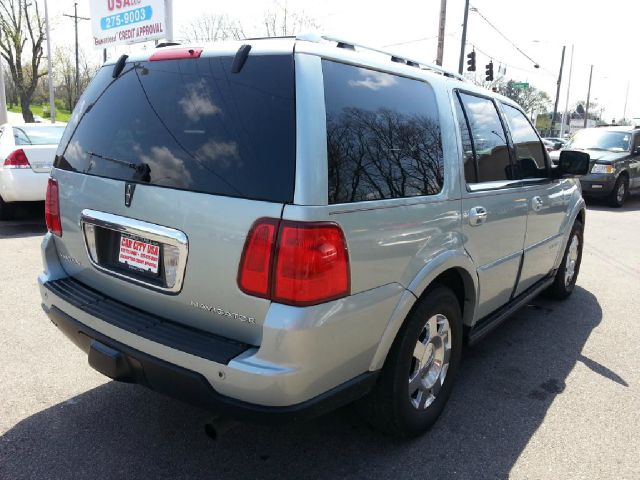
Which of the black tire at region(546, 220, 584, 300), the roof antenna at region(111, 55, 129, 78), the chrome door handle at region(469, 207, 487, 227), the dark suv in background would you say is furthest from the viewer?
the dark suv in background

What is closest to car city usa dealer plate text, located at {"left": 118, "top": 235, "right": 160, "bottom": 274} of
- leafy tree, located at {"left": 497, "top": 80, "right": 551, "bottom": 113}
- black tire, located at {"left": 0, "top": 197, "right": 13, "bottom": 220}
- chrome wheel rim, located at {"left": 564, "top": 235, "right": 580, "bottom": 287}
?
chrome wheel rim, located at {"left": 564, "top": 235, "right": 580, "bottom": 287}

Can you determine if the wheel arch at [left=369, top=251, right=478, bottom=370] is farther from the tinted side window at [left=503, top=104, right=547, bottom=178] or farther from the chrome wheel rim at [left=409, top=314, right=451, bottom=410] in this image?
the tinted side window at [left=503, top=104, right=547, bottom=178]

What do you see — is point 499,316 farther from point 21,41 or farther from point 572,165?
point 21,41

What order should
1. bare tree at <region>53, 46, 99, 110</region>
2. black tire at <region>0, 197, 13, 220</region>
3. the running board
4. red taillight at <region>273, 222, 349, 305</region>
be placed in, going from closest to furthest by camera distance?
red taillight at <region>273, 222, 349, 305</region> → the running board → black tire at <region>0, 197, 13, 220</region> → bare tree at <region>53, 46, 99, 110</region>

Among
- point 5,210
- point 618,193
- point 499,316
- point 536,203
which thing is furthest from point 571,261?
point 618,193

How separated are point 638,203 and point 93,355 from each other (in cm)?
1515

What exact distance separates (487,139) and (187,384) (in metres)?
2.33

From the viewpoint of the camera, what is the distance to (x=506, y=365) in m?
3.70

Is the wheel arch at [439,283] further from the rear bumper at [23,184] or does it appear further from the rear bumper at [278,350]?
the rear bumper at [23,184]

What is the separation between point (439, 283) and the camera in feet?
9.04

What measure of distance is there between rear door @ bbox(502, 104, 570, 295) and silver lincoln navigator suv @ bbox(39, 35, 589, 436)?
909 millimetres

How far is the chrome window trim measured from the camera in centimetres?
213

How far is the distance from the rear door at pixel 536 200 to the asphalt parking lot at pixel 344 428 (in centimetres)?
65

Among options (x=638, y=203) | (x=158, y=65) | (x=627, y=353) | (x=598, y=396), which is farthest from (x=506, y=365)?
(x=638, y=203)
